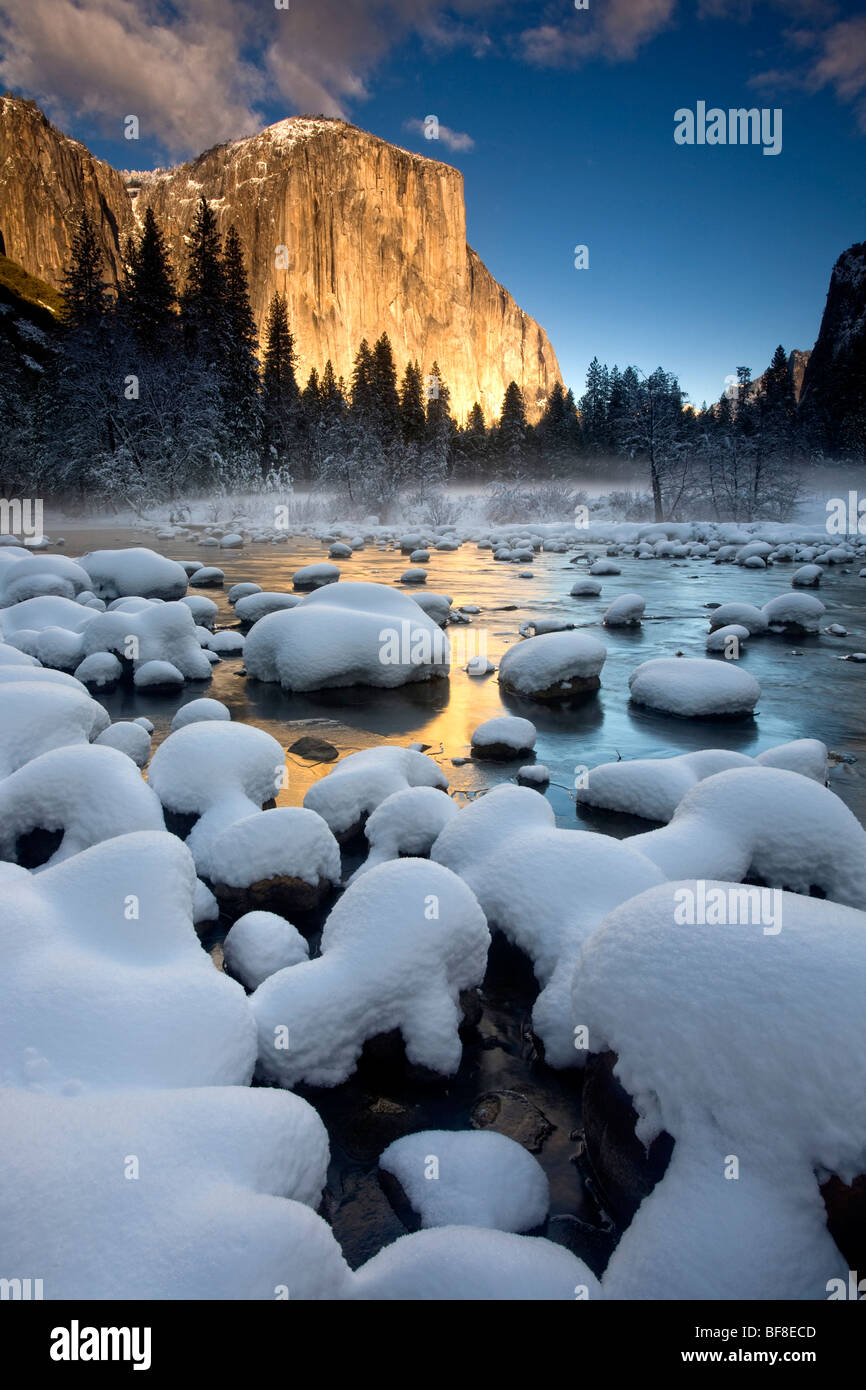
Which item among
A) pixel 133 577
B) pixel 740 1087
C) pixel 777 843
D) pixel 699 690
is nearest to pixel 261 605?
pixel 133 577

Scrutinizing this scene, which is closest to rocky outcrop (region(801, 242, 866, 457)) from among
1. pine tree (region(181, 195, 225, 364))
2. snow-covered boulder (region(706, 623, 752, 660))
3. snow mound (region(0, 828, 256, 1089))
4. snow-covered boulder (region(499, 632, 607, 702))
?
pine tree (region(181, 195, 225, 364))

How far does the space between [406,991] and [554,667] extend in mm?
4977

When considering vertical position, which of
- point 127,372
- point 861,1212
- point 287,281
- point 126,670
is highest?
point 287,281

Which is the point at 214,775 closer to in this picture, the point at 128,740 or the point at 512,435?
the point at 128,740

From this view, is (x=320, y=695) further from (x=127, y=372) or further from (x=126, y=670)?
(x=127, y=372)

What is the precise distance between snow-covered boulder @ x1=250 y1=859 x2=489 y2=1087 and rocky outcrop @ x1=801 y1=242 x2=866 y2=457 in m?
48.9

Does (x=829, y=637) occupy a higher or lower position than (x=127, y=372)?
lower

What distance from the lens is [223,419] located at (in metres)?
33.9

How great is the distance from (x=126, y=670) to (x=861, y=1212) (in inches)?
302

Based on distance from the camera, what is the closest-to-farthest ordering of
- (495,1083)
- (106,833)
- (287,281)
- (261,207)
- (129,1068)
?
(129,1068)
(495,1083)
(106,833)
(287,281)
(261,207)

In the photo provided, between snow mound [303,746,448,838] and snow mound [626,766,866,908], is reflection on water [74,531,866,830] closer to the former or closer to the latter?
snow mound [303,746,448,838]

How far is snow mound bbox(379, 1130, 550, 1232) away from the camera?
1936 mm

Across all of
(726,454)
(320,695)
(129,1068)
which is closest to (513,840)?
(129,1068)
